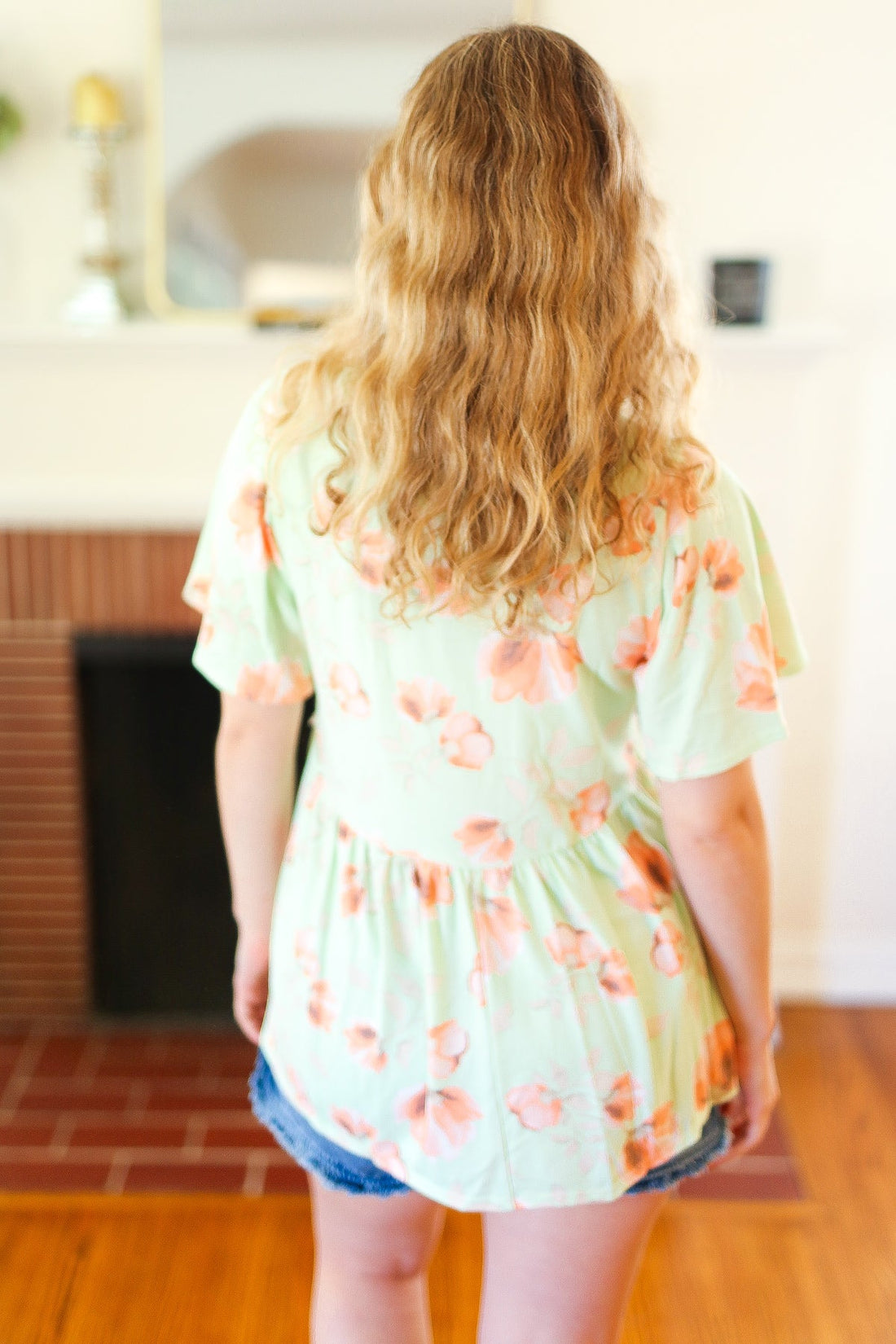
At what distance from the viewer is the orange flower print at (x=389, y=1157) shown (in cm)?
88

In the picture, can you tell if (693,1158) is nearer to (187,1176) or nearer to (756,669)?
(756,669)

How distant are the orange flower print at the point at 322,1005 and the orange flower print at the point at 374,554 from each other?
32cm

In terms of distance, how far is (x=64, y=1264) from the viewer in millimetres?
1658

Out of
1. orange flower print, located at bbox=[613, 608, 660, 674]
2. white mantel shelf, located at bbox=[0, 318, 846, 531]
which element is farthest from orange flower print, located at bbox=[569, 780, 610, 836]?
white mantel shelf, located at bbox=[0, 318, 846, 531]

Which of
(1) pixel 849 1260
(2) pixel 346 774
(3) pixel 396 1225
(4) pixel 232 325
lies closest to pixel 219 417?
(4) pixel 232 325

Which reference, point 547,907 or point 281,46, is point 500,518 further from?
point 281,46

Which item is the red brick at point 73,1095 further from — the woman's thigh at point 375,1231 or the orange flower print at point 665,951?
the orange flower print at point 665,951

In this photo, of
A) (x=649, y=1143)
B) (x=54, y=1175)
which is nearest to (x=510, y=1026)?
(x=649, y=1143)

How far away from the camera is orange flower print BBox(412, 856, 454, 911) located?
2.84 ft

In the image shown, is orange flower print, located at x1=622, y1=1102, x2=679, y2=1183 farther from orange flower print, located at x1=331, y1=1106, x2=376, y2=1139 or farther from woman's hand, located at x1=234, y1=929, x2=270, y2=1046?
woman's hand, located at x1=234, y1=929, x2=270, y2=1046

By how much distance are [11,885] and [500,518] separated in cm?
174

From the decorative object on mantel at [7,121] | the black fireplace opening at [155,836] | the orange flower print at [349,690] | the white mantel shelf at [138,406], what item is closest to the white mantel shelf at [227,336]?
the white mantel shelf at [138,406]

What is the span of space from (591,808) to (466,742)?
0.12 m

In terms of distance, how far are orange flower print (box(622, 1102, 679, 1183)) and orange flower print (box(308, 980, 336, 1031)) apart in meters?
0.24
